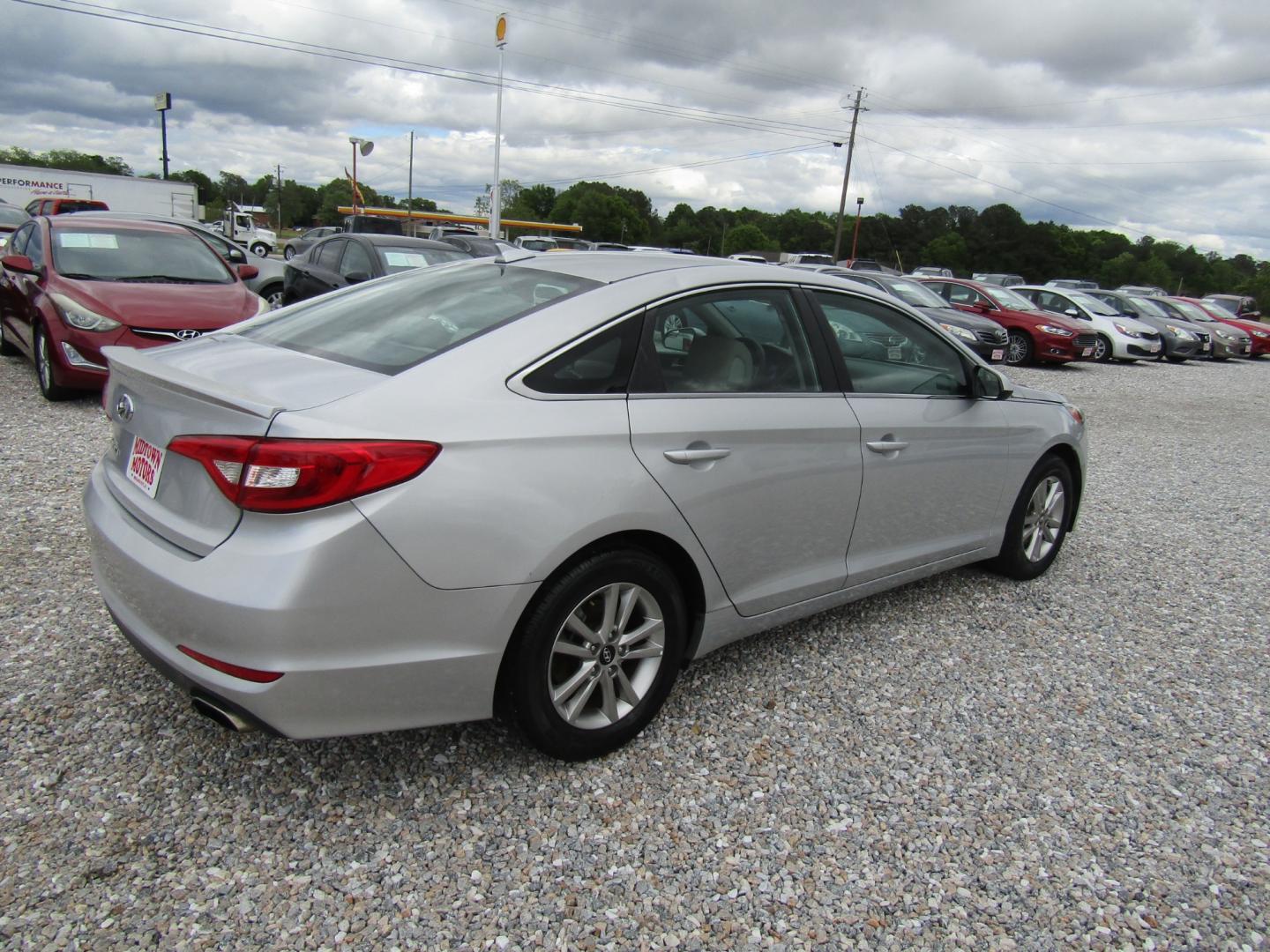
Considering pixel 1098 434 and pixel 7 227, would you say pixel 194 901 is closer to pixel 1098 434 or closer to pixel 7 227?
pixel 1098 434

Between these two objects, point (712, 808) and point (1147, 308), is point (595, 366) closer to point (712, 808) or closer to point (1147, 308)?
point (712, 808)

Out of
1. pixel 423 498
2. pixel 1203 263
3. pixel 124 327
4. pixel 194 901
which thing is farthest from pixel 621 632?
pixel 1203 263

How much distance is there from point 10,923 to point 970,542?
372 centimetres

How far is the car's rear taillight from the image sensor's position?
7.01 feet

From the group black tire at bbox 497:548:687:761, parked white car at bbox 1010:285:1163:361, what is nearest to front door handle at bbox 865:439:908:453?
black tire at bbox 497:548:687:761

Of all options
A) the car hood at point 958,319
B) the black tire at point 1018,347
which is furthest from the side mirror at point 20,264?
the black tire at point 1018,347

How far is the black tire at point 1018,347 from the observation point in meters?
17.0

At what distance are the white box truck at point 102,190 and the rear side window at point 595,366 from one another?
3834 centimetres

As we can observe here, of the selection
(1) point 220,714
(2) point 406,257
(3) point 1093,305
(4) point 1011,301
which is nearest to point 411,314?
(1) point 220,714

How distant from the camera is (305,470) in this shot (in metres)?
2.13

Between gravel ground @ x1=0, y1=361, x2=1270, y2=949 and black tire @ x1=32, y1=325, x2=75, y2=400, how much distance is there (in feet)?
11.8

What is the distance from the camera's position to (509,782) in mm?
2688

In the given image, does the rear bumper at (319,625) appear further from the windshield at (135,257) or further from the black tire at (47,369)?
the windshield at (135,257)

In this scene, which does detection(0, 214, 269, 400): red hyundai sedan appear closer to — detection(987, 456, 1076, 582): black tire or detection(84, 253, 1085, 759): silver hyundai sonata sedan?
detection(84, 253, 1085, 759): silver hyundai sonata sedan
